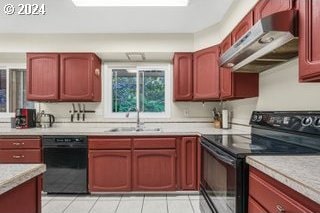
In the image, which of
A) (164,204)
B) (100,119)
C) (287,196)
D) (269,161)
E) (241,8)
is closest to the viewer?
(287,196)

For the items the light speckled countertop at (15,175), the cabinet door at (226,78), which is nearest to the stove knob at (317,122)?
the cabinet door at (226,78)

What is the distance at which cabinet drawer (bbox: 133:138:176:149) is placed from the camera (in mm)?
3209

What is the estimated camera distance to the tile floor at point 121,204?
111 inches

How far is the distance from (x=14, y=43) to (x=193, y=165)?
301 cm

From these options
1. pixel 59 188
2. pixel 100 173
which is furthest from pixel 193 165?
pixel 59 188

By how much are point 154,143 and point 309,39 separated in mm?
2205

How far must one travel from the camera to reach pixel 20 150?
→ 10.6 feet

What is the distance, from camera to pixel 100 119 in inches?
157

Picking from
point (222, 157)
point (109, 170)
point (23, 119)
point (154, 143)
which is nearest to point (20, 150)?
point (23, 119)

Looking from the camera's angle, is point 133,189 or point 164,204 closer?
point 164,204

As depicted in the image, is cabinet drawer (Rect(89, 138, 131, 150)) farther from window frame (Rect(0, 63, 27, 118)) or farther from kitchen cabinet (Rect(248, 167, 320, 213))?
kitchen cabinet (Rect(248, 167, 320, 213))

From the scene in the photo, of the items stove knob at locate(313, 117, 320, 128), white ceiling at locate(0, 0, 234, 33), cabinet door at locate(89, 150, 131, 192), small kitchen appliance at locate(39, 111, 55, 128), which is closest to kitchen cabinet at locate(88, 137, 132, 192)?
cabinet door at locate(89, 150, 131, 192)

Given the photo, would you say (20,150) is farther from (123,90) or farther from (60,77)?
(123,90)

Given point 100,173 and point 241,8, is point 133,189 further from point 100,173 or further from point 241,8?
point 241,8
